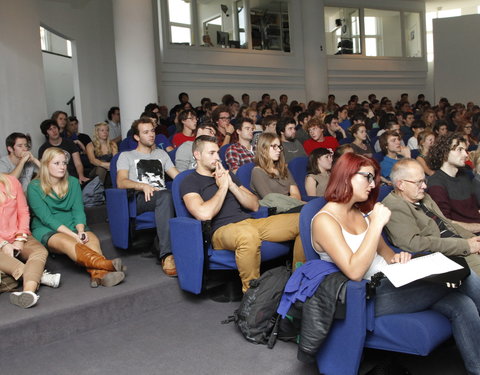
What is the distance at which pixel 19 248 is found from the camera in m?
3.30

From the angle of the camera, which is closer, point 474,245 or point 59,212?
point 474,245

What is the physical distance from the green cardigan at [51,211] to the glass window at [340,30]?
10.1 meters

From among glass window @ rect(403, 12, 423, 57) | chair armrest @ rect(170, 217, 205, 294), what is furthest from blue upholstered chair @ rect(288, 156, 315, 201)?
glass window @ rect(403, 12, 423, 57)

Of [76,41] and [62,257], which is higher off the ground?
[76,41]

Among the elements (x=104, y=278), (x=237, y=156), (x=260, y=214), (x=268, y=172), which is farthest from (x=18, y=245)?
(x=237, y=156)

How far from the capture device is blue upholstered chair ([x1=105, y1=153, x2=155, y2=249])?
12.5ft

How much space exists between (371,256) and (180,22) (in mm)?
8870

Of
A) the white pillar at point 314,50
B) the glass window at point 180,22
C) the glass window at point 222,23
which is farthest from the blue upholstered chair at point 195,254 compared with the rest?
the white pillar at point 314,50

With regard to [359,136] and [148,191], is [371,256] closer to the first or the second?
[148,191]

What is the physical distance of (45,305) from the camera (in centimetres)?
296

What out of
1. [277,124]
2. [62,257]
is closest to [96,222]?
[62,257]

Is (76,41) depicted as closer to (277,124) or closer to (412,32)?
(277,124)

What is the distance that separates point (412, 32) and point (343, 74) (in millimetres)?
2867

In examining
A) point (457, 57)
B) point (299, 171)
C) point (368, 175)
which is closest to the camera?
point (368, 175)
